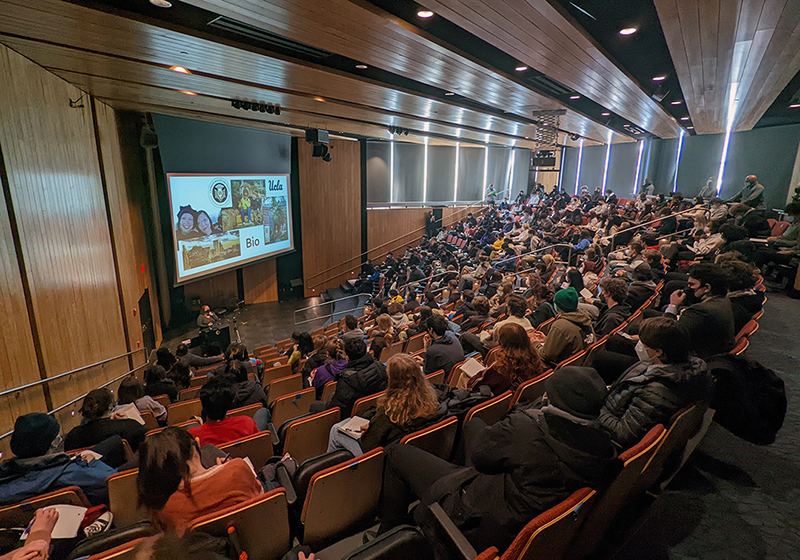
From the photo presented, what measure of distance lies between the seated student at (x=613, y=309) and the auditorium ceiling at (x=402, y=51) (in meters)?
2.55

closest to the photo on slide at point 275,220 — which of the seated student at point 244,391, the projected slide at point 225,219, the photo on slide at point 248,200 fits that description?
the projected slide at point 225,219

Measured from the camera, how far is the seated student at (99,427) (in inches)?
105

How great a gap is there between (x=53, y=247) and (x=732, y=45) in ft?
26.3

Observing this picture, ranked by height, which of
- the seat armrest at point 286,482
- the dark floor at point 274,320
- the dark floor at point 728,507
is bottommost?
the dark floor at point 274,320

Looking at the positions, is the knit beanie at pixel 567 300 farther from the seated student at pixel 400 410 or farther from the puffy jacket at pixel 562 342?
the seated student at pixel 400 410

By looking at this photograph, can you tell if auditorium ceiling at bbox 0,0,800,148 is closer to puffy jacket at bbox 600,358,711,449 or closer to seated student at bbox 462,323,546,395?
seated student at bbox 462,323,546,395

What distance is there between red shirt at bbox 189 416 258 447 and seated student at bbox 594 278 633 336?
331 centimetres

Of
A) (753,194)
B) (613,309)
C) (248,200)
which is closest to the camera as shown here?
(613,309)

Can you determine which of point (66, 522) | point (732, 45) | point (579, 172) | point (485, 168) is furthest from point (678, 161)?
point (66, 522)

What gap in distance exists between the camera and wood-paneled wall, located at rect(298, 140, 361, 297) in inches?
507

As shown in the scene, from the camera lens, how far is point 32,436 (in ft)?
6.61

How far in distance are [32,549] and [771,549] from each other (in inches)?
121

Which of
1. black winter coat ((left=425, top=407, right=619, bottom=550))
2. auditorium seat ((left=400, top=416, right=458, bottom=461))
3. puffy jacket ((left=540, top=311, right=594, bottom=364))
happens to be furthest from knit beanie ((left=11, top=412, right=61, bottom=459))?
puffy jacket ((left=540, top=311, right=594, bottom=364))

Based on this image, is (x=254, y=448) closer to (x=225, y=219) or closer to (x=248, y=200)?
(x=225, y=219)
